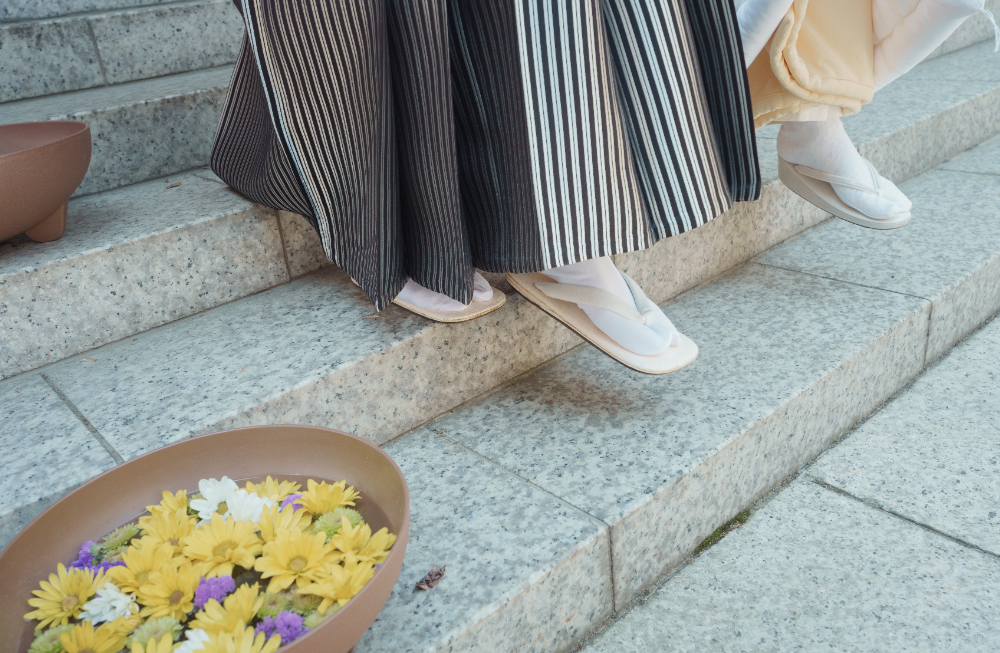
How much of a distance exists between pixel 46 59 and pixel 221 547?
129 centimetres

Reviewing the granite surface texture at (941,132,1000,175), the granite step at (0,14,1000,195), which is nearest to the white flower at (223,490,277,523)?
the granite step at (0,14,1000,195)

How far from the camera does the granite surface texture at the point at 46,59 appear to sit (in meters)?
1.42

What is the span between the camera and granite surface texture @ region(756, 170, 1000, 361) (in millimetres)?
1320

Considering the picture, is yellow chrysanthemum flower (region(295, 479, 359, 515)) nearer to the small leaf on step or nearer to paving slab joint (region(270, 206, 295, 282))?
the small leaf on step

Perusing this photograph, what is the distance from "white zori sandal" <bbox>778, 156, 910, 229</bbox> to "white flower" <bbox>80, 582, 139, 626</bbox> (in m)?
1.21

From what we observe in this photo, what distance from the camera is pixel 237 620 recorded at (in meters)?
0.52

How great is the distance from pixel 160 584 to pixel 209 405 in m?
0.34

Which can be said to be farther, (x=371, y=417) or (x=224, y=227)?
(x=224, y=227)

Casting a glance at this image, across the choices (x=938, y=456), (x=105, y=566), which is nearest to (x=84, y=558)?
(x=105, y=566)

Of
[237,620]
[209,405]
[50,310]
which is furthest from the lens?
[50,310]

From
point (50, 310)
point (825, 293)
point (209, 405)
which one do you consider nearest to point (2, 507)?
point (209, 405)

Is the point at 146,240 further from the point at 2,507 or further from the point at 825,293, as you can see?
the point at 825,293

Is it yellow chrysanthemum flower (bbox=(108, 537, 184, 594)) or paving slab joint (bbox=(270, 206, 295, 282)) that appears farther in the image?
paving slab joint (bbox=(270, 206, 295, 282))

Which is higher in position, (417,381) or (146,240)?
(146,240)
